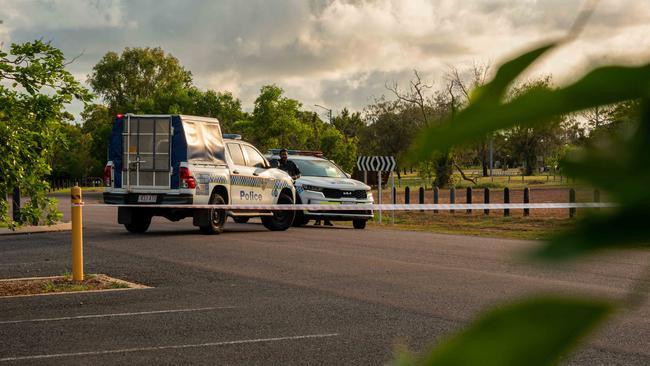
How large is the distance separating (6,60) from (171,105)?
66.5m

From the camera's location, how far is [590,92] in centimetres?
27

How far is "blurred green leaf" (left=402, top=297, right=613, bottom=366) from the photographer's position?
0.25 metres

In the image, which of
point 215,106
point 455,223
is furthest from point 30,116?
point 215,106

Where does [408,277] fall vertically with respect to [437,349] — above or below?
below

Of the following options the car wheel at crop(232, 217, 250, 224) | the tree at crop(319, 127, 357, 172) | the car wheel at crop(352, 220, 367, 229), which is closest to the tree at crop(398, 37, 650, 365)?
the car wheel at crop(352, 220, 367, 229)

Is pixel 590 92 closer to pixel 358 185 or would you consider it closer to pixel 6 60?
pixel 6 60

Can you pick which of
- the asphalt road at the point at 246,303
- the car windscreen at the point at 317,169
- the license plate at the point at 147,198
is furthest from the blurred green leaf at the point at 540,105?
the car windscreen at the point at 317,169

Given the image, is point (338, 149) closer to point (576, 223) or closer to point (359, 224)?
point (359, 224)

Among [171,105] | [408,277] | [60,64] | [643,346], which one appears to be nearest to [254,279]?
[408,277]

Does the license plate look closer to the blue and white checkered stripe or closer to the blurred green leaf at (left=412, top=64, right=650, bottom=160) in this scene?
the blue and white checkered stripe

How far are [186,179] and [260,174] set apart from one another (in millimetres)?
2068

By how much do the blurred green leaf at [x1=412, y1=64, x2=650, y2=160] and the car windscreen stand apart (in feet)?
64.7

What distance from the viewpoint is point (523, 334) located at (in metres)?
0.26

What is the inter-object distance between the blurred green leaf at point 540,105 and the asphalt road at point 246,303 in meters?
1.79
